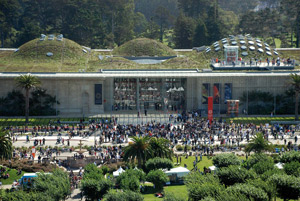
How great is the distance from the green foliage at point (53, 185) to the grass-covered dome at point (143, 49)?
5821 centimetres

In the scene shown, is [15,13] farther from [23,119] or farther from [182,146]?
[182,146]

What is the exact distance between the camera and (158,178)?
5641 centimetres

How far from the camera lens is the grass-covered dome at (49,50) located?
3974 inches

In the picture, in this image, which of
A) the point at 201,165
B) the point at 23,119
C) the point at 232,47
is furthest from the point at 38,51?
the point at 201,165

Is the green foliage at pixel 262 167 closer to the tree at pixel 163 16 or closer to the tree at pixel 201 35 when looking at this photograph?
the tree at pixel 201 35

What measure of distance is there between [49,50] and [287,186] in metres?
61.2

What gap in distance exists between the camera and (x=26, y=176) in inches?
2259

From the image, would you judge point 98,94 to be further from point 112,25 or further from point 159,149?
point 112,25

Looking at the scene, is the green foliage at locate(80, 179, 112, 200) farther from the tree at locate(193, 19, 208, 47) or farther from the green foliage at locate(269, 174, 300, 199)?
the tree at locate(193, 19, 208, 47)

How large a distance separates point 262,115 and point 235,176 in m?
37.4

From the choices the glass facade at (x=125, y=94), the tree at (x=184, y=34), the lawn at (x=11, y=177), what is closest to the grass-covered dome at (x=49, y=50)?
the glass facade at (x=125, y=94)

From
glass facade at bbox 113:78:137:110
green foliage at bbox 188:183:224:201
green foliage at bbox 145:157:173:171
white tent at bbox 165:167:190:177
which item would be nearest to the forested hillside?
glass facade at bbox 113:78:137:110

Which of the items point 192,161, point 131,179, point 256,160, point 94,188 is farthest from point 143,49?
point 94,188

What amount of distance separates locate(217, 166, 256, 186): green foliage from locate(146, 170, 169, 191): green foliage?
539 centimetres
